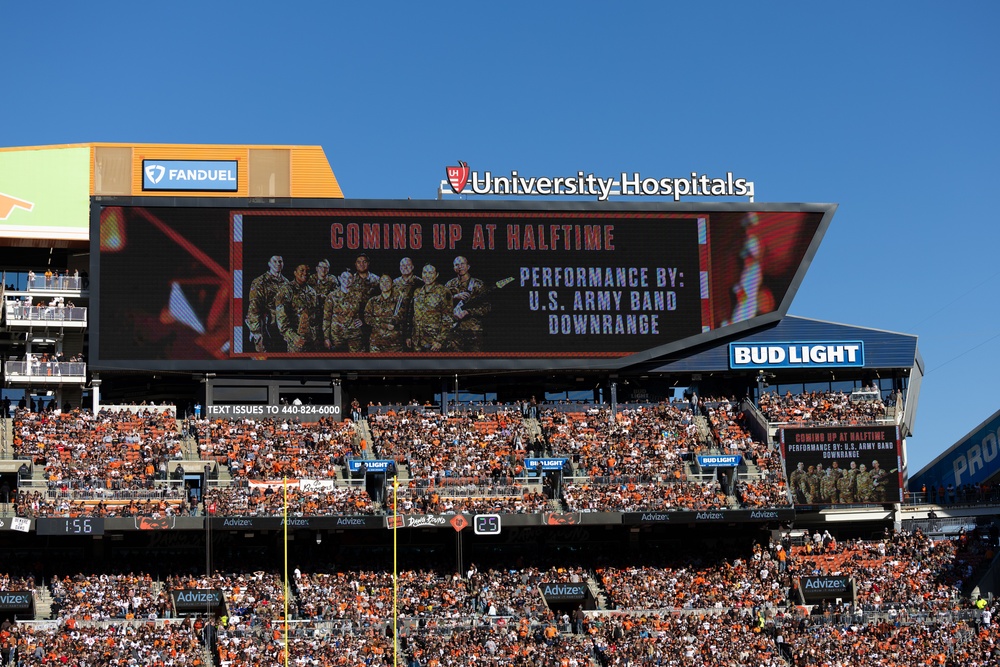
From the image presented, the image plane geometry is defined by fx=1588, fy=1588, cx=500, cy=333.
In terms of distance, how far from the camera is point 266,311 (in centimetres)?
5959

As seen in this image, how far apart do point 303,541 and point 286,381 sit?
7089 mm

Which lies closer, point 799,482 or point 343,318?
point 799,482

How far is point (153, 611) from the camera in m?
51.2

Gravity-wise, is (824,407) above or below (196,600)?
above

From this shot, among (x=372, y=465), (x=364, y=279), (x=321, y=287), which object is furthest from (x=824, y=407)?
(x=321, y=287)

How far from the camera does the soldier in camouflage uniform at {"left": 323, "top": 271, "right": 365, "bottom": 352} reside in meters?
60.0

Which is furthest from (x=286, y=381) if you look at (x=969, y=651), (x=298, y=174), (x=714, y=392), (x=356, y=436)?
(x=969, y=651)

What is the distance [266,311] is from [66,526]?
11943 millimetres

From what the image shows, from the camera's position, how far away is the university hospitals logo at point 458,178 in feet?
203

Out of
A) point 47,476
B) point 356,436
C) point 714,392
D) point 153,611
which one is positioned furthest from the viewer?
point 714,392

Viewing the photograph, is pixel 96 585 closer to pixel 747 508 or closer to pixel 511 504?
pixel 511 504

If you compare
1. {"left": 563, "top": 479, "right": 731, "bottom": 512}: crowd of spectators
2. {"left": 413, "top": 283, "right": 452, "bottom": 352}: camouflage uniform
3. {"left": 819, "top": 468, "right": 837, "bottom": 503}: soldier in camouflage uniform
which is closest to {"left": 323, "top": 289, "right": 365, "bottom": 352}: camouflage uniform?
{"left": 413, "top": 283, "right": 452, "bottom": 352}: camouflage uniform

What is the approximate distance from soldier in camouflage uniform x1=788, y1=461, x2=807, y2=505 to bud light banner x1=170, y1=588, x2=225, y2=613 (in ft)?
69.4

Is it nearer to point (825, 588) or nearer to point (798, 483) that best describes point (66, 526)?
point (825, 588)
